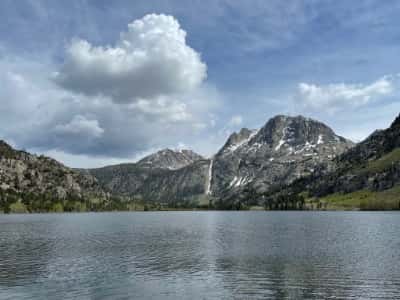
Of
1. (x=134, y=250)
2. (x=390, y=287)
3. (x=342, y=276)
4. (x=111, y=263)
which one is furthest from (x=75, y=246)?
(x=390, y=287)

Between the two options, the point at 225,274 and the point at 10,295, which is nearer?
the point at 10,295

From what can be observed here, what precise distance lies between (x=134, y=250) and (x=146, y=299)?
150 feet

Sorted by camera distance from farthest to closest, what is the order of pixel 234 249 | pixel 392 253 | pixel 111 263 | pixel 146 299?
pixel 234 249 < pixel 392 253 < pixel 111 263 < pixel 146 299

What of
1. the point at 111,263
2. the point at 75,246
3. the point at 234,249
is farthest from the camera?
the point at 75,246

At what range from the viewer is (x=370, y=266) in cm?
6431

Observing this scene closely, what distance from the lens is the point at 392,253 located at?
254ft

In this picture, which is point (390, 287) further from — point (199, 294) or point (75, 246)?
point (75, 246)

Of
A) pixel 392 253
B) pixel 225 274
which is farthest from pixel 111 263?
pixel 392 253

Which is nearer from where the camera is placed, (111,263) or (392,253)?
(111,263)

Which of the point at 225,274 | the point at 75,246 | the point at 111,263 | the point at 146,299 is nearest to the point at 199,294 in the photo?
the point at 146,299

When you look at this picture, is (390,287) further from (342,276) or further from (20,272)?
(20,272)

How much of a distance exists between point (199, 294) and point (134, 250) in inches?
1761

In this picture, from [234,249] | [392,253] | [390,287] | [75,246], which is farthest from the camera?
[75,246]

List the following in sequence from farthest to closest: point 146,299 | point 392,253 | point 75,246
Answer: point 75,246
point 392,253
point 146,299
